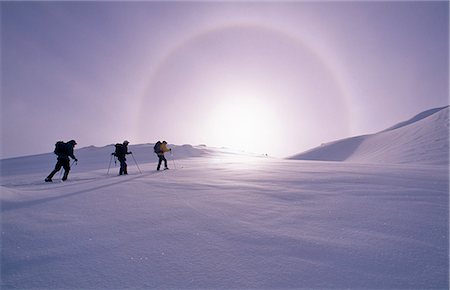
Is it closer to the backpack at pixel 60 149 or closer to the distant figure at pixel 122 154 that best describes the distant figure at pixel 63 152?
the backpack at pixel 60 149

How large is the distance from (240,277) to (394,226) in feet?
9.98

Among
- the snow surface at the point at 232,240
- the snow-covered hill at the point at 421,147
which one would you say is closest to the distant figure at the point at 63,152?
the snow surface at the point at 232,240

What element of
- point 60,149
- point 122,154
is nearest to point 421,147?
point 122,154

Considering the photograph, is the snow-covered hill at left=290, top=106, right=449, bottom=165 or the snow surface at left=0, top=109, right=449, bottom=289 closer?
the snow surface at left=0, top=109, right=449, bottom=289

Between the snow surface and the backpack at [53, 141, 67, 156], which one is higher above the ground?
the backpack at [53, 141, 67, 156]

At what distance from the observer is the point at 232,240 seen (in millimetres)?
3738

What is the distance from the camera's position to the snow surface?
9.38 feet

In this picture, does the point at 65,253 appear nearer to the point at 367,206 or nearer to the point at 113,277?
the point at 113,277

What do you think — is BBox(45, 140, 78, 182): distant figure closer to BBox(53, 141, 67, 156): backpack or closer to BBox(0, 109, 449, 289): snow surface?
BBox(53, 141, 67, 156): backpack

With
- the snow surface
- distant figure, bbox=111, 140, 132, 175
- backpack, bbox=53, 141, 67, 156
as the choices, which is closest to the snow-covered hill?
the snow surface

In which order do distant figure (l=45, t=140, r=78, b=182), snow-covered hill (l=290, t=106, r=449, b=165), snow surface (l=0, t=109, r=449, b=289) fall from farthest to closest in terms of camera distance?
snow-covered hill (l=290, t=106, r=449, b=165), distant figure (l=45, t=140, r=78, b=182), snow surface (l=0, t=109, r=449, b=289)

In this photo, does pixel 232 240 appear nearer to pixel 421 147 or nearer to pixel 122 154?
pixel 122 154

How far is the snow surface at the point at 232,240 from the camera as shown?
2859 mm

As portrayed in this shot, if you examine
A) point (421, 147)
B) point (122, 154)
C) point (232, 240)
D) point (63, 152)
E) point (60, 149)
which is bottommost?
point (232, 240)
